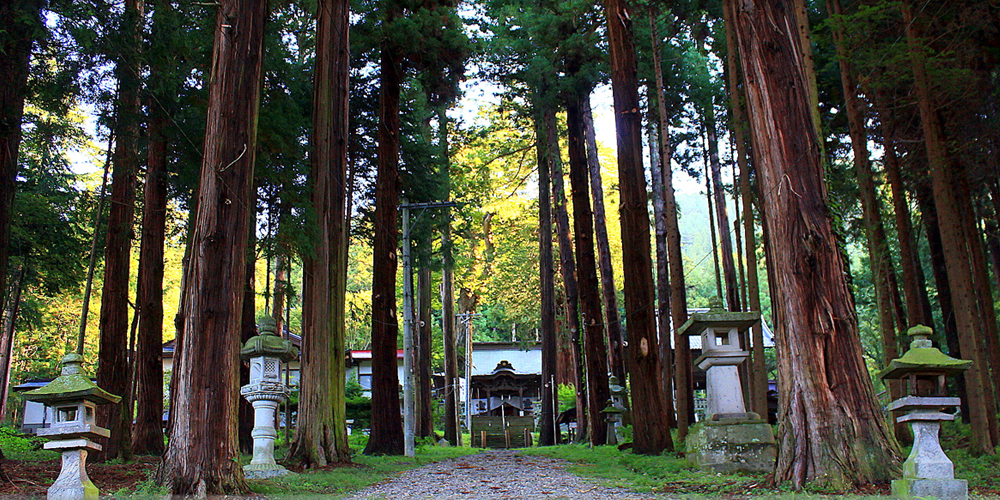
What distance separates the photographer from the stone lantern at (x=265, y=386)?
9.20m

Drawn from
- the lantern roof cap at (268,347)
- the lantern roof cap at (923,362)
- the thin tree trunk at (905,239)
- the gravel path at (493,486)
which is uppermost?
the thin tree trunk at (905,239)

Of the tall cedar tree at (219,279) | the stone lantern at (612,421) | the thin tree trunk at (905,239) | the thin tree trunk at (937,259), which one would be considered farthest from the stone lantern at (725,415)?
the thin tree trunk at (937,259)

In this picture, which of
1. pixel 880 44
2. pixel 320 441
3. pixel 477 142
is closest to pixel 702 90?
pixel 880 44

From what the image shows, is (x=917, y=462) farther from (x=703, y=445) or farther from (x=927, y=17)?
(x=927, y=17)

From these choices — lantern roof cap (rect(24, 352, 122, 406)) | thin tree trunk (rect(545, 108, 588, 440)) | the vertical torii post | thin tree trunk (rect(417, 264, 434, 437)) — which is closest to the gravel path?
the vertical torii post

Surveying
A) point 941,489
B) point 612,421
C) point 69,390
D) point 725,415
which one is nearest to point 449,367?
point 612,421

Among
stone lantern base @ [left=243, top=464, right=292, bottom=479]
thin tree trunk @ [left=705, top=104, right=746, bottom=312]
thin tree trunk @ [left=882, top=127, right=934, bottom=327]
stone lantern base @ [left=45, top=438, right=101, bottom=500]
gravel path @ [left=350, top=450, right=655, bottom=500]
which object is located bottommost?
gravel path @ [left=350, top=450, right=655, bottom=500]

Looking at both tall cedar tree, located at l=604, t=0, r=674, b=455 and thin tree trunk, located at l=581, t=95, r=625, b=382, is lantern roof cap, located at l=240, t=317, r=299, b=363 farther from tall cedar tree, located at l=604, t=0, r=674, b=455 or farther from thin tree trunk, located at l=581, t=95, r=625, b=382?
thin tree trunk, located at l=581, t=95, r=625, b=382

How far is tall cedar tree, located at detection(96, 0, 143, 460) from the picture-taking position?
35.3ft

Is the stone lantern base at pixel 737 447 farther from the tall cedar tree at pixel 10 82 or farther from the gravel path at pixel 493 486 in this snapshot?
the tall cedar tree at pixel 10 82

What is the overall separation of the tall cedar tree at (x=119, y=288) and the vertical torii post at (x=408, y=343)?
5172 millimetres

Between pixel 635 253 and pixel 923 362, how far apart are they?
6.58m

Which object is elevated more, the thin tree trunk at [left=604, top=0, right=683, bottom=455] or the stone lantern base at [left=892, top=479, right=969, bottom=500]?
the thin tree trunk at [left=604, top=0, right=683, bottom=455]

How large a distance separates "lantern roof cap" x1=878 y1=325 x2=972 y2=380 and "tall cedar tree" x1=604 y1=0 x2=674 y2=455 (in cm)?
590
